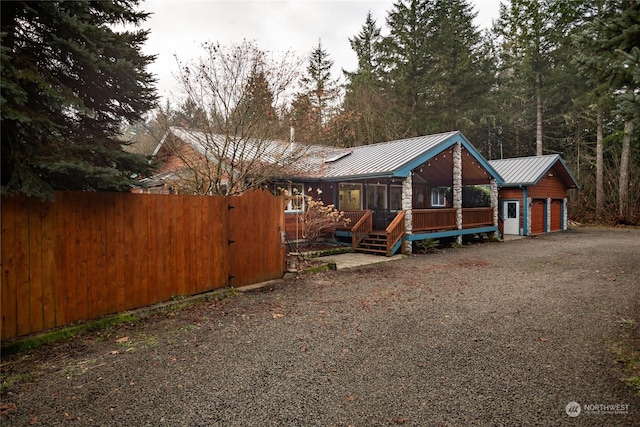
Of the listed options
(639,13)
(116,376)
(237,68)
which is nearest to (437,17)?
(237,68)

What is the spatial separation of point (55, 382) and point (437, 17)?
3011 centimetres

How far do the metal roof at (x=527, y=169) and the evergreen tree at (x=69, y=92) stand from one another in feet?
64.4

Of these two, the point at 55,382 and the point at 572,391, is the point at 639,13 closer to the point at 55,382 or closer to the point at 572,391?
the point at 572,391

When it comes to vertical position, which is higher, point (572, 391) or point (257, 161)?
point (257, 161)

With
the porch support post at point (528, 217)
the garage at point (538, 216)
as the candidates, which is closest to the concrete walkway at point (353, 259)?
the porch support post at point (528, 217)

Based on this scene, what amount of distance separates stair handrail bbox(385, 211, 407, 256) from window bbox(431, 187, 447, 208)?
7703mm

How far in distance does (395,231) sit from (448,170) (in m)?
7.27

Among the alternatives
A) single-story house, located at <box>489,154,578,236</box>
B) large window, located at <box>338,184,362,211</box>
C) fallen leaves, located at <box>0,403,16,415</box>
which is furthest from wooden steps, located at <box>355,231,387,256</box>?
fallen leaves, located at <box>0,403,16,415</box>

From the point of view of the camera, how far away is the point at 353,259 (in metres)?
11.5

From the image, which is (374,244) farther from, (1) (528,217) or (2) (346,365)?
(1) (528,217)

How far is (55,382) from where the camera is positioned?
135 inches

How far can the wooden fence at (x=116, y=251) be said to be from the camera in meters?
4.23

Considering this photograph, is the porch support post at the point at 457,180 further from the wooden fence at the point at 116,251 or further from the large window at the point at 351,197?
the wooden fence at the point at 116,251

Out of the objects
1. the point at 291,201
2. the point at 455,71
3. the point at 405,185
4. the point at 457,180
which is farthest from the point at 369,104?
the point at 291,201
